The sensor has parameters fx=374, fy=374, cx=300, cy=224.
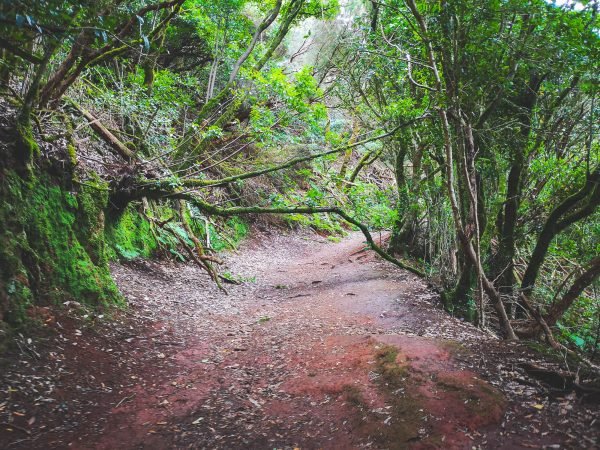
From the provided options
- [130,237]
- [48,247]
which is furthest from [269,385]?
[130,237]

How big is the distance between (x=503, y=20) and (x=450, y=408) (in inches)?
189

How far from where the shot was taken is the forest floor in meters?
3.38

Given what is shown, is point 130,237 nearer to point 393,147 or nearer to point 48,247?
point 48,247

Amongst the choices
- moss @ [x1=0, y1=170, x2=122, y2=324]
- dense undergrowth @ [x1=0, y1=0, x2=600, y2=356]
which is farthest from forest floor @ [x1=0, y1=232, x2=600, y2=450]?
dense undergrowth @ [x1=0, y1=0, x2=600, y2=356]

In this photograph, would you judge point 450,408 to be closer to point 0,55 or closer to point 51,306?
point 51,306

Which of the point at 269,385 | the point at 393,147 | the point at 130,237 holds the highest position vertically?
the point at 393,147

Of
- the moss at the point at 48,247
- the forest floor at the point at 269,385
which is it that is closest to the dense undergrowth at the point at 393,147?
the moss at the point at 48,247

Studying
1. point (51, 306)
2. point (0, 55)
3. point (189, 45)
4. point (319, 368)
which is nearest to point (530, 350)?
point (319, 368)

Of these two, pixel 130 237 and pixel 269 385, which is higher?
pixel 130 237

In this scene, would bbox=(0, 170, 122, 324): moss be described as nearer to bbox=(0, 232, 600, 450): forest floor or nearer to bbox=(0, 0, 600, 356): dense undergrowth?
bbox=(0, 0, 600, 356): dense undergrowth

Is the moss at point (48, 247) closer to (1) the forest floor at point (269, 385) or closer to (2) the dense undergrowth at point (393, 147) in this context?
(2) the dense undergrowth at point (393, 147)

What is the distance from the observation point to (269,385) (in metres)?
4.80

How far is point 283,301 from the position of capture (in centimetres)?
856

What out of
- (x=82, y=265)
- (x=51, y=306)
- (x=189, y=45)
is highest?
(x=189, y=45)
